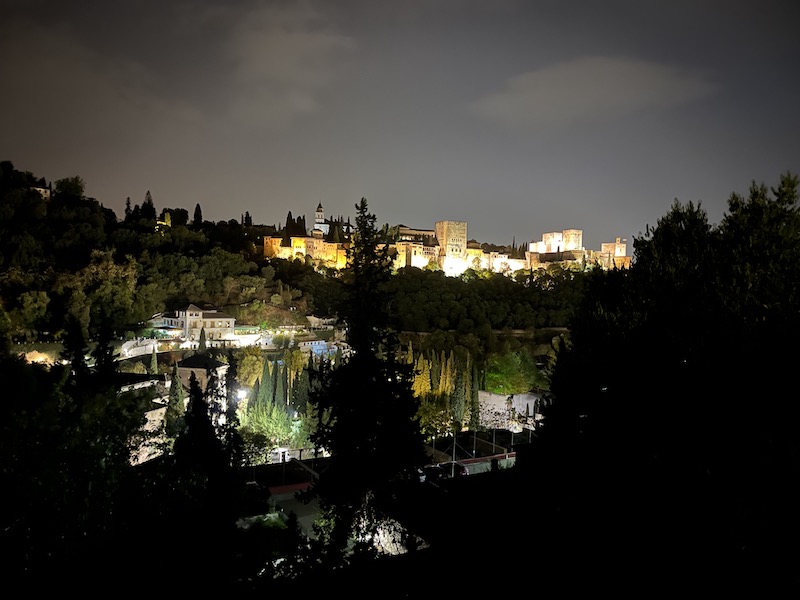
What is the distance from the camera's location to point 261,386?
83.1ft

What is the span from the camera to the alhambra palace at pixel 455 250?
2714 inches

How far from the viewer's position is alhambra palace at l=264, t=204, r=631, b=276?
226 ft

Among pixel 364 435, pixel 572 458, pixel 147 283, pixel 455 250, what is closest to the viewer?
pixel 364 435

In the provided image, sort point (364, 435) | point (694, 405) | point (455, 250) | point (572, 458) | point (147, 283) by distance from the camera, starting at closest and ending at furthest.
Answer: point (364, 435)
point (694, 405)
point (572, 458)
point (147, 283)
point (455, 250)

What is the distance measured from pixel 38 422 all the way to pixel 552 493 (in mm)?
7347

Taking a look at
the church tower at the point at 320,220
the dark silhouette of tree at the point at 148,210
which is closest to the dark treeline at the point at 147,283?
the dark silhouette of tree at the point at 148,210

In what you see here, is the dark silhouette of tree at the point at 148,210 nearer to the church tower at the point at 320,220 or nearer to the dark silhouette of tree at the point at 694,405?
the church tower at the point at 320,220

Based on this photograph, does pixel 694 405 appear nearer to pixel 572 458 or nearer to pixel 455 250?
pixel 572 458

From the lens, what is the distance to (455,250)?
80000mm

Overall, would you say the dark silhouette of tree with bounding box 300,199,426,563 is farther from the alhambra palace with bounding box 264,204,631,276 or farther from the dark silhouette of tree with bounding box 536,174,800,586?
the alhambra palace with bounding box 264,204,631,276

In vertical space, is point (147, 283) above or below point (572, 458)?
above

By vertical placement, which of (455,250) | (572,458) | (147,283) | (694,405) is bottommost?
(572,458)

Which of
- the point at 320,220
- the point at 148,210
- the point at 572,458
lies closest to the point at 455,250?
the point at 320,220

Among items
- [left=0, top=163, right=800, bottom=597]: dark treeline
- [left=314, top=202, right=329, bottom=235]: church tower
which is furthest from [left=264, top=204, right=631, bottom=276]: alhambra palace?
[left=0, top=163, right=800, bottom=597]: dark treeline
